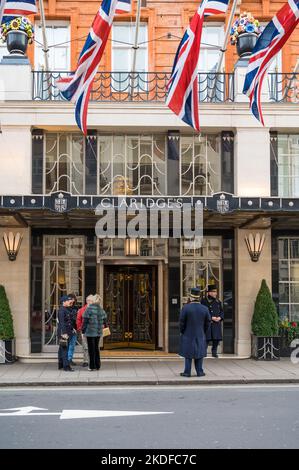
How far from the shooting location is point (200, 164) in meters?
18.7

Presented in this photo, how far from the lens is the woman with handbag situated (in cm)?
1510

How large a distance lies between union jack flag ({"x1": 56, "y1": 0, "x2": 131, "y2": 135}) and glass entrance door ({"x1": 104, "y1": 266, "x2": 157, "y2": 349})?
5.15 meters

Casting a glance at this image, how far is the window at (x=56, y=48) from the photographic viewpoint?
64.4 ft

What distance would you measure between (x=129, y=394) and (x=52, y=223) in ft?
21.7

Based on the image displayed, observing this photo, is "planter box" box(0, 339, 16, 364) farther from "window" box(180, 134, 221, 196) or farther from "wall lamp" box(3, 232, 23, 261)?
"window" box(180, 134, 221, 196)

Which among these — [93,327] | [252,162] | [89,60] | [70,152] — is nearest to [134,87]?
[70,152]

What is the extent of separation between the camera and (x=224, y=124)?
1822 cm

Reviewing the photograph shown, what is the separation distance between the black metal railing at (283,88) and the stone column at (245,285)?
362 centimetres

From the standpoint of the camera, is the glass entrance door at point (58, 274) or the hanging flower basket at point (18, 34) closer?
the hanging flower basket at point (18, 34)

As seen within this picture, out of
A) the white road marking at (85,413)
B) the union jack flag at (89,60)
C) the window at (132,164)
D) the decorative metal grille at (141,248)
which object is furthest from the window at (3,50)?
the white road marking at (85,413)

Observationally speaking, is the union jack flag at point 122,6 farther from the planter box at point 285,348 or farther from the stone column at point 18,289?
the planter box at point 285,348
